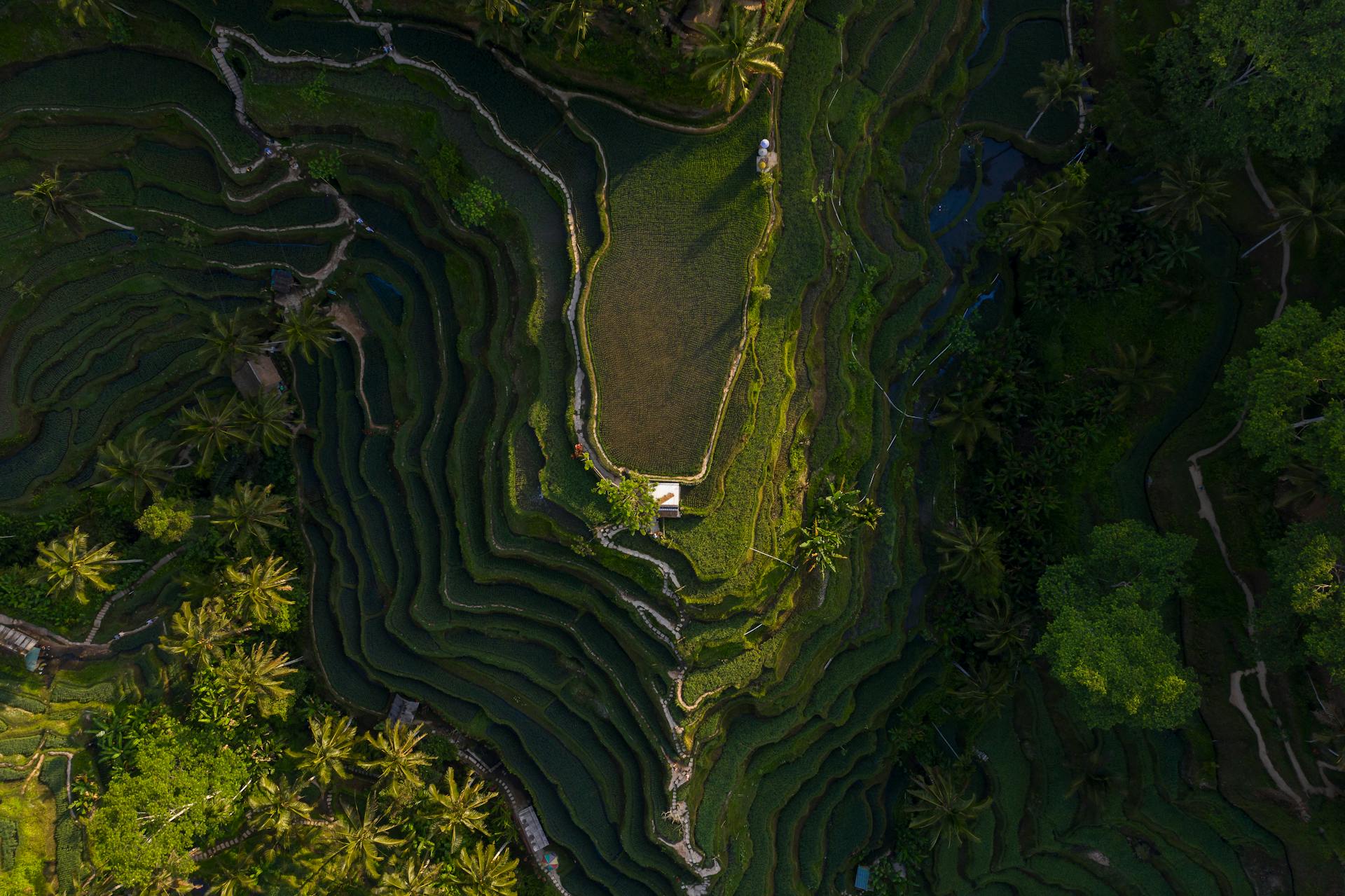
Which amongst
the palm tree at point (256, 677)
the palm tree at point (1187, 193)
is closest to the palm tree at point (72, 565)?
the palm tree at point (256, 677)

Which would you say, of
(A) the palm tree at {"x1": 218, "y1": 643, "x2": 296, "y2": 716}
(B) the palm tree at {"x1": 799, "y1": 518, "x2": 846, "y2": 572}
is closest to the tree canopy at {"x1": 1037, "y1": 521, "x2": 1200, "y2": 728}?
(B) the palm tree at {"x1": 799, "y1": 518, "x2": 846, "y2": 572}

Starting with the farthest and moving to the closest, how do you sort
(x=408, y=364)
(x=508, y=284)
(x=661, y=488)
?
1. (x=408, y=364)
2. (x=508, y=284)
3. (x=661, y=488)

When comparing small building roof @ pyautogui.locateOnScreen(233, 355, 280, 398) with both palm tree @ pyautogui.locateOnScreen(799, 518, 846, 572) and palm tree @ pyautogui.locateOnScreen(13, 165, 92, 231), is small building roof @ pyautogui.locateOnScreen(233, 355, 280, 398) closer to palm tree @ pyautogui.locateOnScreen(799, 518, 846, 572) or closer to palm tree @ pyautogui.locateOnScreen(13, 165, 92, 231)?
palm tree @ pyautogui.locateOnScreen(13, 165, 92, 231)

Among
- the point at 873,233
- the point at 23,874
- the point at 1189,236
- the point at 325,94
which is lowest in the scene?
the point at 23,874

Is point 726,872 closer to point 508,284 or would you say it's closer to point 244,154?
point 508,284

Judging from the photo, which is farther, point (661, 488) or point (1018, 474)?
point (1018, 474)

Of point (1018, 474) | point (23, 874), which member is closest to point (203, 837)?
point (23, 874)

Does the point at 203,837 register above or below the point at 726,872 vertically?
below
